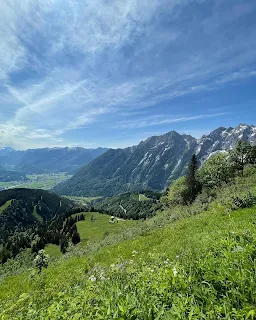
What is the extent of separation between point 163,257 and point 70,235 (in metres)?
145

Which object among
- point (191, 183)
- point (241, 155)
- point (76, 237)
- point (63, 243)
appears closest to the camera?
point (191, 183)

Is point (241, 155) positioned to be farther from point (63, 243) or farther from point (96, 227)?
point (63, 243)

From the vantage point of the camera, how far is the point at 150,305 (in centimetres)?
434

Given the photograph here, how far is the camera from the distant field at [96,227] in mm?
129275

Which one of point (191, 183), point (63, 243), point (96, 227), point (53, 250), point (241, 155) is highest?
point (241, 155)

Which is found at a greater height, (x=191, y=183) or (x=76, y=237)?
(x=191, y=183)

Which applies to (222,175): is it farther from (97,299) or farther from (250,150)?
(97,299)

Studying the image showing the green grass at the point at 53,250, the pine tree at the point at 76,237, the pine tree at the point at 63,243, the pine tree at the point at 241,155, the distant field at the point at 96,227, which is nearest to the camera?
the pine tree at the point at 241,155

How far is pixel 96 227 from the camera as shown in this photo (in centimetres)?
14912

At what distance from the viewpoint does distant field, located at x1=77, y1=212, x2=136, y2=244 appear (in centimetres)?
12927

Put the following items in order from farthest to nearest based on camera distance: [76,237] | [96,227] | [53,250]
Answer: [96,227] → [76,237] → [53,250]

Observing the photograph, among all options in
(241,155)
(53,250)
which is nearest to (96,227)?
(53,250)

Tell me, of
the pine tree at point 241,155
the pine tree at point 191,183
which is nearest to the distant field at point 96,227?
the pine tree at point 191,183

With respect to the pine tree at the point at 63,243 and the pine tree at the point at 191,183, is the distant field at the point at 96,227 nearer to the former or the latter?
the pine tree at the point at 63,243
